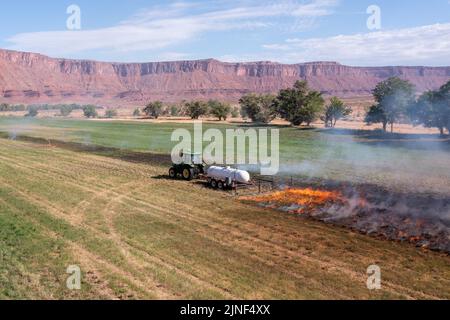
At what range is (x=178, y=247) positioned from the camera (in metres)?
20.7

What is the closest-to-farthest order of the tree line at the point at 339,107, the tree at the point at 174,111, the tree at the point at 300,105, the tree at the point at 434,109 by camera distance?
the tree at the point at 434,109, the tree line at the point at 339,107, the tree at the point at 300,105, the tree at the point at 174,111

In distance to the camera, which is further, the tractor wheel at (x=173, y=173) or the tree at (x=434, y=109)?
the tree at (x=434, y=109)

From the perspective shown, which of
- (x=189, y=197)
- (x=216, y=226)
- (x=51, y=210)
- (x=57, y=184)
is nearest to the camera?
(x=216, y=226)

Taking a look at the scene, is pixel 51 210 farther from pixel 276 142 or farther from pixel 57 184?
pixel 276 142

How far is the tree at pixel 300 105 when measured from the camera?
317 feet

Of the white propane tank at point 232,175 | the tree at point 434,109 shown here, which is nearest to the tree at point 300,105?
the tree at point 434,109

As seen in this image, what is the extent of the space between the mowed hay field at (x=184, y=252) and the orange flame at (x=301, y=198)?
1.92 meters

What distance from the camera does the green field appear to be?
1623 centimetres

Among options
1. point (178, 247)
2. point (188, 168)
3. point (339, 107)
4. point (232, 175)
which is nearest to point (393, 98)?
point (339, 107)

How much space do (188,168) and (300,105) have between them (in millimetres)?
66309

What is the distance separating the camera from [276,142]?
225 feet

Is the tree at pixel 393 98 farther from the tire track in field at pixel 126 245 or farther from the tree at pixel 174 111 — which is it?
the tree at pixel 174 111

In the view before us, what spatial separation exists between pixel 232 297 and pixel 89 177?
25753 mm
